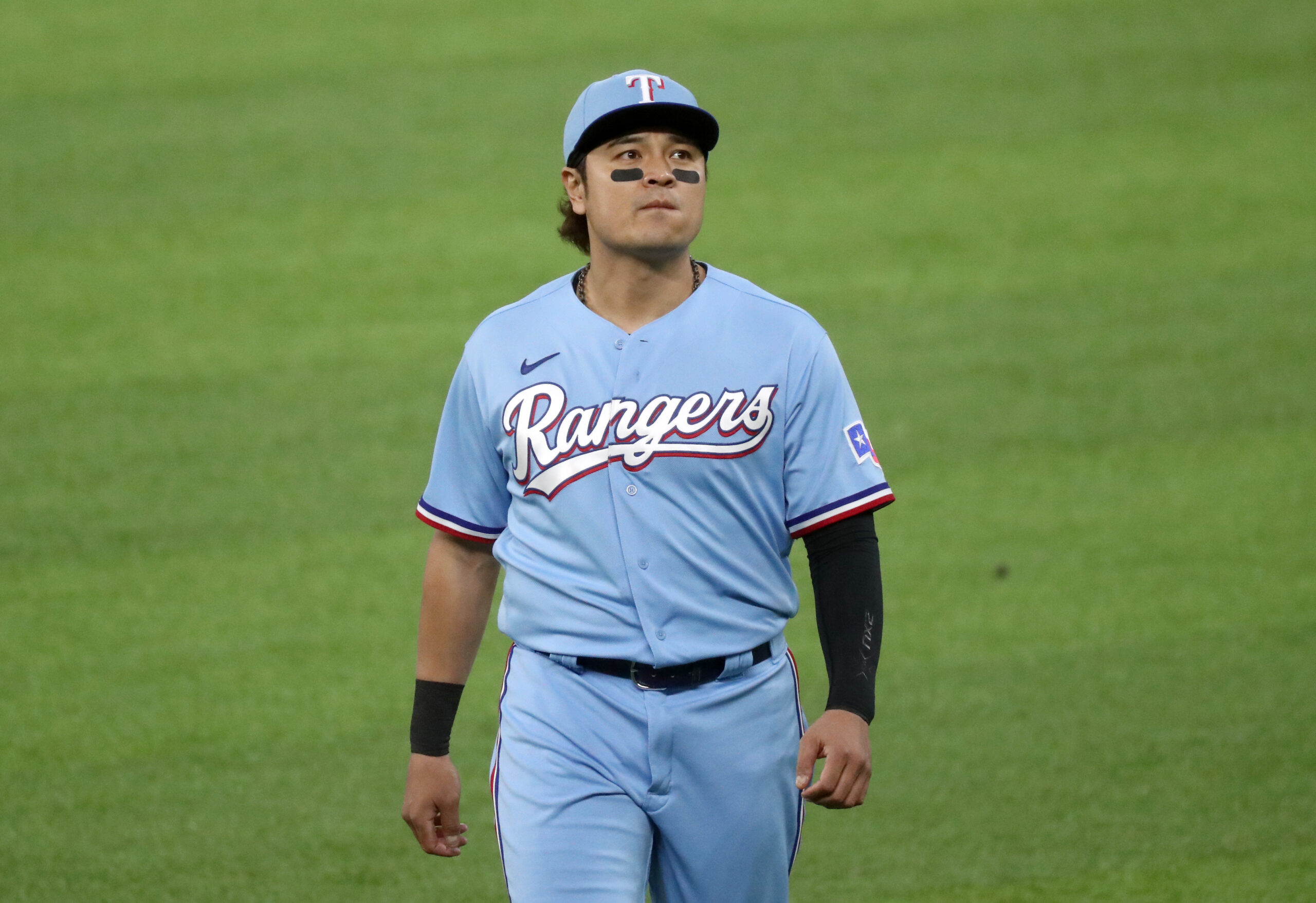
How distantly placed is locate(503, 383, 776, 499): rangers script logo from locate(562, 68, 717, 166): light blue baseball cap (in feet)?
1.56

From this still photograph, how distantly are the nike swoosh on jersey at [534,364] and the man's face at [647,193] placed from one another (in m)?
0.23

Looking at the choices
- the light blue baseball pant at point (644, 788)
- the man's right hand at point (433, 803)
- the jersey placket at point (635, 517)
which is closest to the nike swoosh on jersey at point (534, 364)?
the jersey placket at point (635, 517)

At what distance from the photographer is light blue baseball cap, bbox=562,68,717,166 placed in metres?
2.94

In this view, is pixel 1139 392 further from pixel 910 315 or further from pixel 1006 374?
pixel 910 315

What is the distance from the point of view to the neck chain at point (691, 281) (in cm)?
305

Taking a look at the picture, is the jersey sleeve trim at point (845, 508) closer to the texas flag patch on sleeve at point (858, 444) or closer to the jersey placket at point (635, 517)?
the texas flag patch on sleeve at point (858, 444)

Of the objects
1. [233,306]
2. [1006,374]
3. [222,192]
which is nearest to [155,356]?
[233,306]

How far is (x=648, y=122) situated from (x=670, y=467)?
634 mm

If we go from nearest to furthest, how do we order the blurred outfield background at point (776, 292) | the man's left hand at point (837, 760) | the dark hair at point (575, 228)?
the man's left hand at point (837, 760)
the dark hair at point (575, 228)
the blurred outfield background at point (776, 292)

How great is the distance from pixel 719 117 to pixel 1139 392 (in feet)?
11.4

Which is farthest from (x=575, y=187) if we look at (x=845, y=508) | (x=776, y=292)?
(x=776, y=292)

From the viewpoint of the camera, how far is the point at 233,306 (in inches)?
328

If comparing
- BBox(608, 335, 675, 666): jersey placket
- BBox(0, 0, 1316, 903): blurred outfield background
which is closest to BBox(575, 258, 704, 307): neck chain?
BBox(608, 335, 675, 666): jersey placket

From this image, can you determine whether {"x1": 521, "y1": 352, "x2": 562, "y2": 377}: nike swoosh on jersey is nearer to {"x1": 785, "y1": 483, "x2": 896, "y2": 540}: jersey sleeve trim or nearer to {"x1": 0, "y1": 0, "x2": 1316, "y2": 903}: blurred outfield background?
{"x1": 785, "y1": 483, "x2": 896, "y2": 540}: jersey sleeve trim
